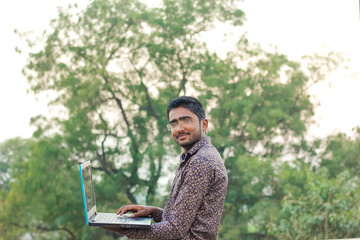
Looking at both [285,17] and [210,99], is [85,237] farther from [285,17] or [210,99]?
[285,17]

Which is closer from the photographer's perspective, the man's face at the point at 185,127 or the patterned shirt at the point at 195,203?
the patterned shirt at the point at 195,203

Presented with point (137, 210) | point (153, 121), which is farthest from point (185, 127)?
point (153, 121)

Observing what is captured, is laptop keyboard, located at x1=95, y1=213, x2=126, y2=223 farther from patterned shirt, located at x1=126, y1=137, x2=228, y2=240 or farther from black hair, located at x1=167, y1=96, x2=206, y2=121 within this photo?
black hair, located at x1=167, y1=96, x2=206, y2=121

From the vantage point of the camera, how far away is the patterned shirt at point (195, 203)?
4.09 feet

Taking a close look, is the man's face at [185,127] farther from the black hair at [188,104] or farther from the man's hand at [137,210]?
the man's hand at [137,210]

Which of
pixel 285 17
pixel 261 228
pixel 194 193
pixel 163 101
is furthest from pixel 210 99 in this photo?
pixel 194 193

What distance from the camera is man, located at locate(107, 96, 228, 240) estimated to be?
1249mm

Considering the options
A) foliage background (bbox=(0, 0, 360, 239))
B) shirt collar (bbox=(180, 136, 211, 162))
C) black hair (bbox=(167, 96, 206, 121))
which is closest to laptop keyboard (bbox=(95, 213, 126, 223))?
shirt collar (bbox=(180, 136, 211, 162))

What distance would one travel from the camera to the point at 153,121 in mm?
5406

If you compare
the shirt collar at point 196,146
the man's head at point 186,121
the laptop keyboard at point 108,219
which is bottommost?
the laptop keyboard at point 108,219

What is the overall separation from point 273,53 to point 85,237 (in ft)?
10.8

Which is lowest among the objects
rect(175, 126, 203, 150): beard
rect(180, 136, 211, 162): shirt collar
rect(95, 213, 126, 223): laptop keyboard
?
rect(95, 213, 126, 223): laptop keyboard

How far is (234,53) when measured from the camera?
5430 mm

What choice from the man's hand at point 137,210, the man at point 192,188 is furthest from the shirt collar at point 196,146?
the man's hand at point 137,210
